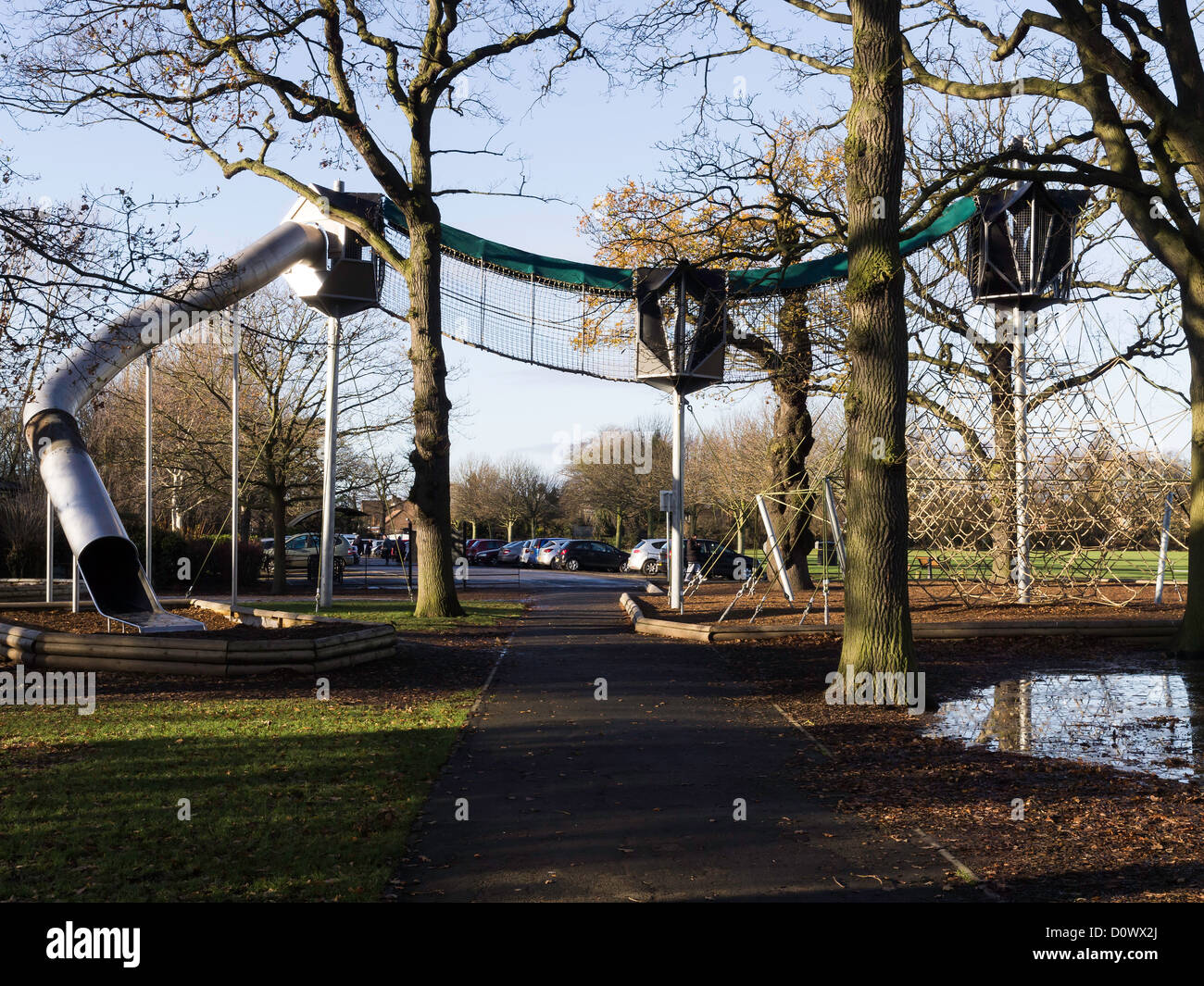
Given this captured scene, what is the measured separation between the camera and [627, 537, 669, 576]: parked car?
46969mm

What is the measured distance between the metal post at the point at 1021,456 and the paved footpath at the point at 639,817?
1249 cm

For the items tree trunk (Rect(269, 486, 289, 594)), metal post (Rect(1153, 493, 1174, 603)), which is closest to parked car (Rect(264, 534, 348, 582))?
tree trunk (Rect(269, 486, 289, 594))

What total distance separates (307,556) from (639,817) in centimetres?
3979

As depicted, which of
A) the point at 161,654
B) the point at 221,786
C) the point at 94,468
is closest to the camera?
the point at 221,786

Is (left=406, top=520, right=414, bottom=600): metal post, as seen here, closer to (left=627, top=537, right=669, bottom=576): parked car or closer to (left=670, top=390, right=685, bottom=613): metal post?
(left=670, top=390, right=685, bottom=613): metal post

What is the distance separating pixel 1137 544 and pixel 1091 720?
610 inches

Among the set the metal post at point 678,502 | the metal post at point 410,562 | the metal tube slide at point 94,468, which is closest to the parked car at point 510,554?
the metal post at point 410,562

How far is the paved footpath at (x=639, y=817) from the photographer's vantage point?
5.54 meters

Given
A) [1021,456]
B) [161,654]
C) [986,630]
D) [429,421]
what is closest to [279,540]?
[429,421]

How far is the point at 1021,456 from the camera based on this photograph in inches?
Result: 892

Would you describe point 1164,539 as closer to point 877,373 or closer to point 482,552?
point 877,373
